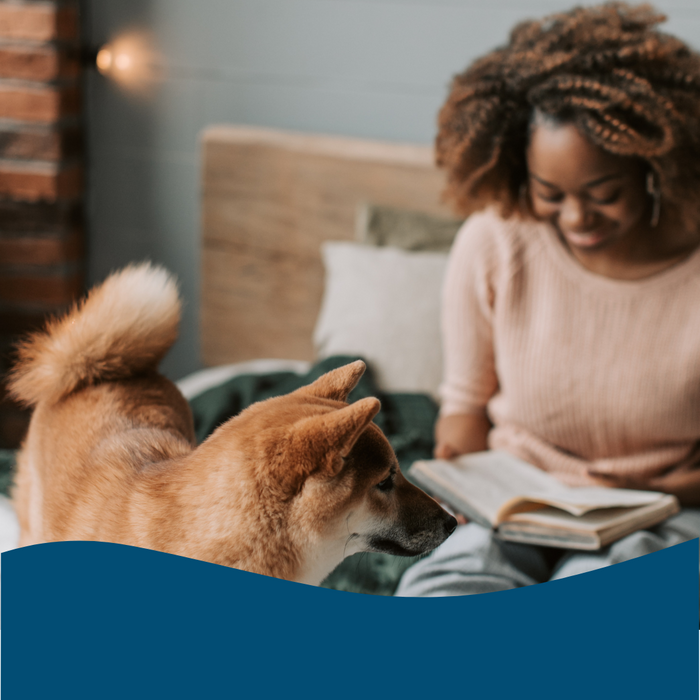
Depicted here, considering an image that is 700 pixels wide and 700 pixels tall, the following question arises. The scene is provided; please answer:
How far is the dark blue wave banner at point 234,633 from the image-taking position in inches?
10.5

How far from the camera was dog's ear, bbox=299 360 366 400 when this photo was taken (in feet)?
0.97

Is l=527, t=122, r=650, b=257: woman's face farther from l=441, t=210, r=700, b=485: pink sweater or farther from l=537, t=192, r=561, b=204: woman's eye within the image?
l=441, t=210, r=700, b=485: pink sweater

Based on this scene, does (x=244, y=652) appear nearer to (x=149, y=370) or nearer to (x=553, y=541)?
(x=149, y=370)

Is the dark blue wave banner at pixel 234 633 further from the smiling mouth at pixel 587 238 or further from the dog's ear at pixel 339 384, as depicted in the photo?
the smiling mouth at pixel 587 238

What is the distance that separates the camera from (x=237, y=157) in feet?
2.98

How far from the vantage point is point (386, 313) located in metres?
0.99

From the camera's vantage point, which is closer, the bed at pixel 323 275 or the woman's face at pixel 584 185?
the bed at pixel 323 275

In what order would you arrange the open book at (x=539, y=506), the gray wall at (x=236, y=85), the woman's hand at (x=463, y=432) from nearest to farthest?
the gray wall at (x=236, y=85), the open book at (x=539, y=506), the woman's hand at (x=463, y=432)

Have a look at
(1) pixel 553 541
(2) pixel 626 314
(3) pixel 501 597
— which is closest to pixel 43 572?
(3) pixel 501 597

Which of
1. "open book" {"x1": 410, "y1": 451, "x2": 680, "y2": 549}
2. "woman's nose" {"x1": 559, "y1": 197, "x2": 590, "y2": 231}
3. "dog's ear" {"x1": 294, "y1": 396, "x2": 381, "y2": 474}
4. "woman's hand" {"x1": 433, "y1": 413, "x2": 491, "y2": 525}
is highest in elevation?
"woman's nose" {"x1": 559, "y1": 197, "x2": 590, "y2": 231}

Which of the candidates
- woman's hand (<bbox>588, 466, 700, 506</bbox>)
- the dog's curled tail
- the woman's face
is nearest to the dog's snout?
the dog's curled tail

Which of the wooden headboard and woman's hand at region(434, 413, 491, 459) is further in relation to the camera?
woman's hand at region(434, 413, 491, 459)

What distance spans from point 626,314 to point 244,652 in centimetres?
82

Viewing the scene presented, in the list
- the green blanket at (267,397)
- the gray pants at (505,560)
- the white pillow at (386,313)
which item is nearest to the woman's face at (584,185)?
the white pillow at (386,313)
